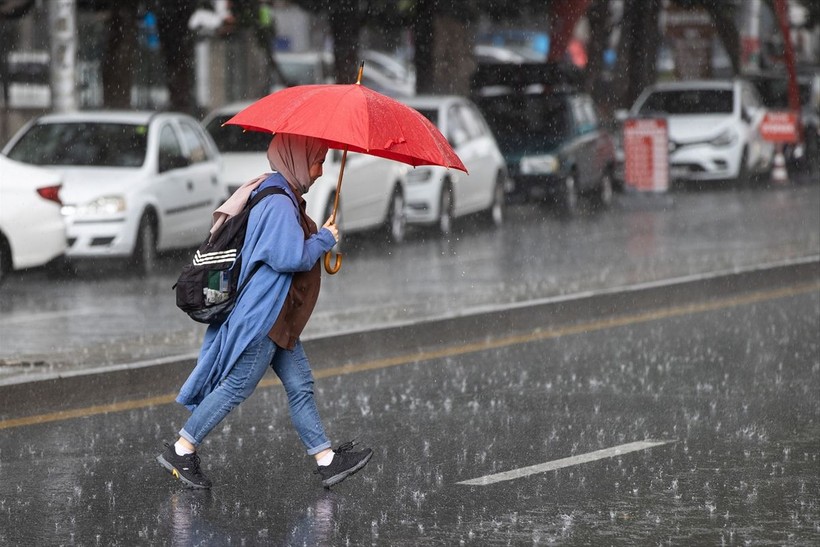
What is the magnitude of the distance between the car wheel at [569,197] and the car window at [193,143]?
6.35 metres

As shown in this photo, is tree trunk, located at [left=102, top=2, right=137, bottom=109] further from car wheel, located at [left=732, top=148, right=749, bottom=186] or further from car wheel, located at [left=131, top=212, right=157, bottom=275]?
car wheel, located at [left=732, top=148, right=749, bottom=186]

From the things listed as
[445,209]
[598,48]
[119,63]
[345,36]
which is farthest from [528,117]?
[598,48]

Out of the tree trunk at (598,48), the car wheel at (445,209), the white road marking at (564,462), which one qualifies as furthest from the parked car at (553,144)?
the white road marking at (564,462)

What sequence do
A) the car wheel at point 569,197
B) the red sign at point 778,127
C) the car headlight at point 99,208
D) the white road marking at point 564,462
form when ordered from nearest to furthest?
the white road marking at point 564,462, the car headlight at point 99,208, the car wheel at point 569,197, the red sign at point 778,127

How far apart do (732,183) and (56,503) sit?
2207 cm

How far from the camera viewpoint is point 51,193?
47.2 feet

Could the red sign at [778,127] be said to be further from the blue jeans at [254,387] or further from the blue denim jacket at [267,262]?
the blue denim jacket at [267,262]

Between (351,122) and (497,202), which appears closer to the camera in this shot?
(351,122)

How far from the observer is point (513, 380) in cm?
1007

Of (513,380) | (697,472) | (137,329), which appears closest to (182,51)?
(137,329)

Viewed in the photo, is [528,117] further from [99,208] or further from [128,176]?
[99,208]

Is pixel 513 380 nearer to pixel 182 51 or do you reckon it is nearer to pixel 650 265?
pixel 650 265

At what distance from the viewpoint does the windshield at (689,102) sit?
2762 centimetres

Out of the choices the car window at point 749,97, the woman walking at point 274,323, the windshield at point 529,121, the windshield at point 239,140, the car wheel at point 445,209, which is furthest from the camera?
the car window at point 749,97
